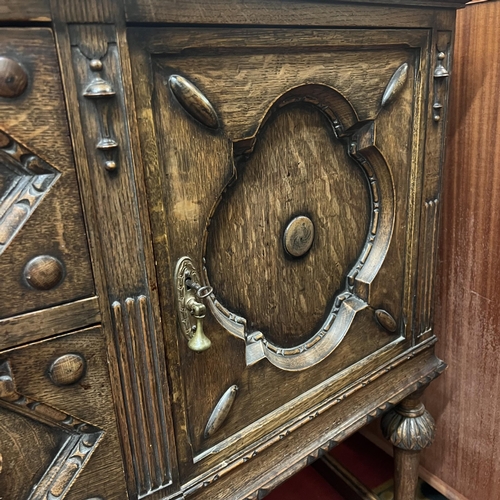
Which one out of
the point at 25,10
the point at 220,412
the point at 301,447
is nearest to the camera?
the point at 25,10

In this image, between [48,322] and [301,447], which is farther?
[301,447]

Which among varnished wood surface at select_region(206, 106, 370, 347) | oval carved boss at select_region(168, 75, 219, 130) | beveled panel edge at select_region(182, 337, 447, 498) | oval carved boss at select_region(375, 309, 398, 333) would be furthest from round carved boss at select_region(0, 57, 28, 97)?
oval carved boss at select_region(375, 309, 398, 333)

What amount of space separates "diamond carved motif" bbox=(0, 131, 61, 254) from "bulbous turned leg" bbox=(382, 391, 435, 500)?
0.72 metres

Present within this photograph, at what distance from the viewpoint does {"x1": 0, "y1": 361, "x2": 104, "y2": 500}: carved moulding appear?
427 millimetres

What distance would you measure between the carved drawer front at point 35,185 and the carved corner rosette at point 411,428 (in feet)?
2.25

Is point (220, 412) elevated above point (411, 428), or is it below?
above

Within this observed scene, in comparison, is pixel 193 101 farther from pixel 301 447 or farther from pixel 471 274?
pixel 471 274

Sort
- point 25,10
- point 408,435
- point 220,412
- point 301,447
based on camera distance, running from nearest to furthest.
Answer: point 25,10 < point 220,412 < point 301,447 < point 408,435

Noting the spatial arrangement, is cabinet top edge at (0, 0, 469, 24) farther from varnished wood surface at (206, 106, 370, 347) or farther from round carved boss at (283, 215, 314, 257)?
round carved boss at (283, 215, 314, 257)

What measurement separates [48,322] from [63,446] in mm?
133

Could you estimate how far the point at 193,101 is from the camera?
0.45 metres

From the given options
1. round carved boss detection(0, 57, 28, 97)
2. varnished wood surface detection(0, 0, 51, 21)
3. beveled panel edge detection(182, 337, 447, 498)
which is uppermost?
varnished wood surface detection(0, 0, 51, 21)

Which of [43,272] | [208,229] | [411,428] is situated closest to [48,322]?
[43,272]

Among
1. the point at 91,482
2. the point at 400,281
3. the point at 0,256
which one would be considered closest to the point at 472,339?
the point at 400,281
